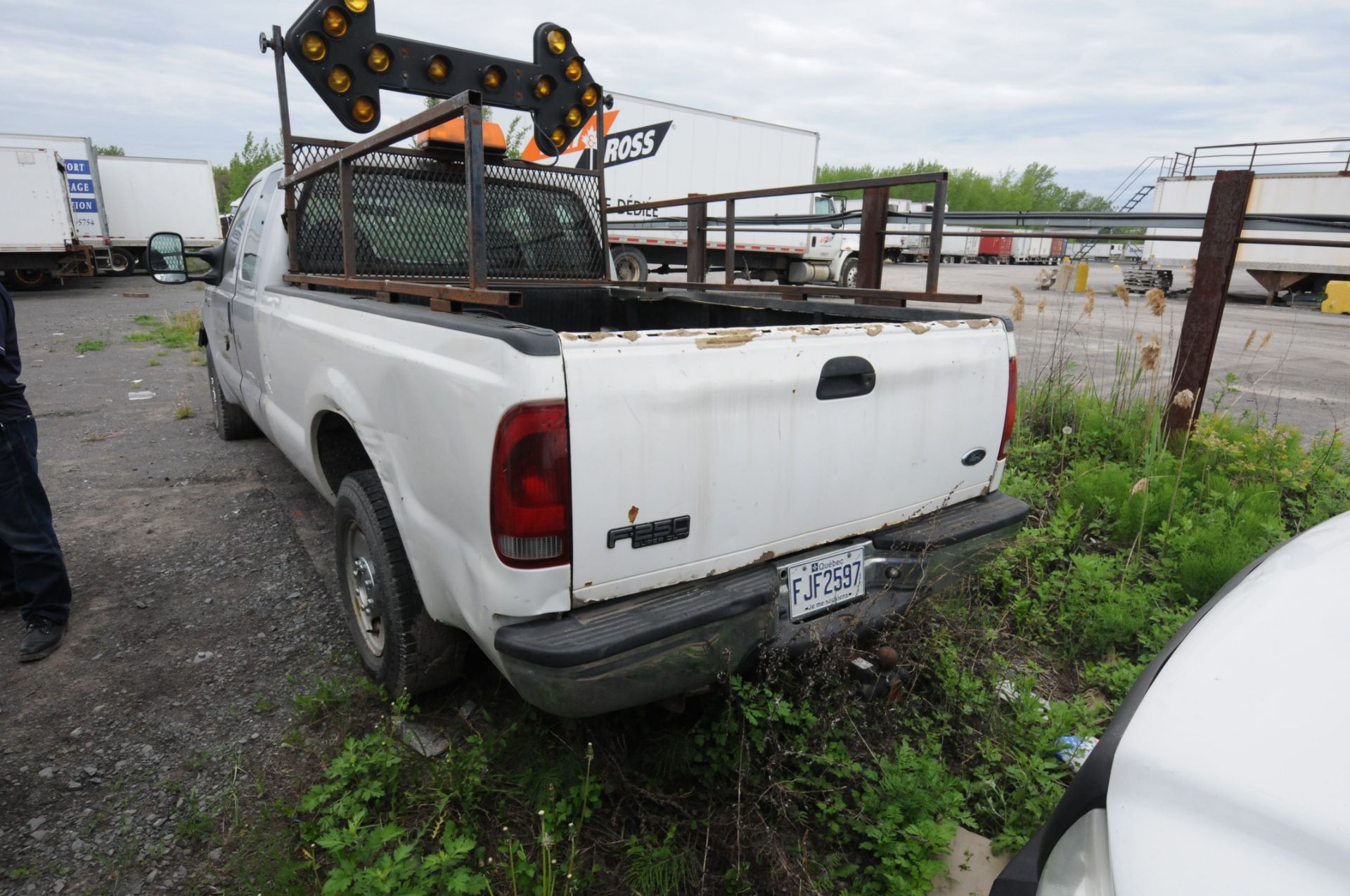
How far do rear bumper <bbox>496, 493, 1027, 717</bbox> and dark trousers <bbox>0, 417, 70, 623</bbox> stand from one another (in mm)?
2458

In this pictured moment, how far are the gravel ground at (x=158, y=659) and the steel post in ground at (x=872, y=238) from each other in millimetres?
3382

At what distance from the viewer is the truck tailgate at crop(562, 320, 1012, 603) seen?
71.6 inches

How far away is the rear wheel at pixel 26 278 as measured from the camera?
19.2 m

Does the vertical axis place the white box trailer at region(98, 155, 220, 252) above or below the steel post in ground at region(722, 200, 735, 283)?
above

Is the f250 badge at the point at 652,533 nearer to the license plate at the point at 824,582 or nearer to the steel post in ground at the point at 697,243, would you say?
the license plate at the point at 824,582

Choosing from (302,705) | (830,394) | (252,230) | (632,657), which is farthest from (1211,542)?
(252,230)

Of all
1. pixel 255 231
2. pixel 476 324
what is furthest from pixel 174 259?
pixel 476 324

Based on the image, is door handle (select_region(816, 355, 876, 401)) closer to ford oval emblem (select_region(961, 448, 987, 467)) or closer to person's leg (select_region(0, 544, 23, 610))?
→ ford oval emblem (select_region(961, 448, 987, 467))

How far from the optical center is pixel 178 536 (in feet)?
13.6

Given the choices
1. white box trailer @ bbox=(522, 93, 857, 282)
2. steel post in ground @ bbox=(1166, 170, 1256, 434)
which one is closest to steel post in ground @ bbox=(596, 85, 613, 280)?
steel post in ground @ bbox=(1166, 170, 1256, 434)

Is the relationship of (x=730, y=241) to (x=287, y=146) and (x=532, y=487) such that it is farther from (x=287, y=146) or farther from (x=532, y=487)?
(x=532, y=487)

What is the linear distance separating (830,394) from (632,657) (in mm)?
914

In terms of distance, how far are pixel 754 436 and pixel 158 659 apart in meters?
2.62

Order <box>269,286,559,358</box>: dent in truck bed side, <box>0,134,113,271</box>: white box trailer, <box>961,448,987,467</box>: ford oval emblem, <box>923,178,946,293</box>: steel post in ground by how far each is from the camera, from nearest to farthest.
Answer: <box>269,286,559,358</box>: dent in truck bed side → <box>961,448,987,467</box>: ford oval emblem → <box>923,178,946,293</box>: steel post in ground → <box>0,134,113,271</box>: white box trailer
